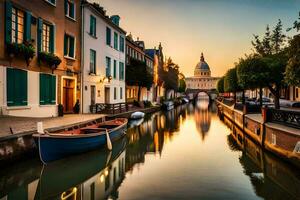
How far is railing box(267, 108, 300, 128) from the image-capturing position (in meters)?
13.8

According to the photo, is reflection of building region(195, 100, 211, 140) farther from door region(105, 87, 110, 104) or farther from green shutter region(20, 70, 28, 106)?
green shutter region(20, 70, 28, 106)

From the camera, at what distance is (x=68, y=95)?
22.5 metres

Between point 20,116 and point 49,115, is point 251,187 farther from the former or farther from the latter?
point 49,115

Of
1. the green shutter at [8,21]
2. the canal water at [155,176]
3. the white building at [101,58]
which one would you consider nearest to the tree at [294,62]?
the canal water at [155,176]

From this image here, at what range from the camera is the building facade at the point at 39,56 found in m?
15.0

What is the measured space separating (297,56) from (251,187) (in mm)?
5937

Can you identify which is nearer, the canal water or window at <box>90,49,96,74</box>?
the canal water

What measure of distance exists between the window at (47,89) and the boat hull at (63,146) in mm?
5817

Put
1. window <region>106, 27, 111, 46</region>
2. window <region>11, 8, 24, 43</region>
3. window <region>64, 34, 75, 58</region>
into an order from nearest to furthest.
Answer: window <region>11, 8, 24, 43</region>, window <region>64, 34, 75, 58</region>, window <region>106, 27, 111, 46</region>

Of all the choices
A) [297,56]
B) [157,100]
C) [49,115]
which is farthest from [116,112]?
[157,100]

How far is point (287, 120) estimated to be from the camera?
14789 millimetres

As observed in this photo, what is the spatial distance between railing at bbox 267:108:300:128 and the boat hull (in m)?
8.90

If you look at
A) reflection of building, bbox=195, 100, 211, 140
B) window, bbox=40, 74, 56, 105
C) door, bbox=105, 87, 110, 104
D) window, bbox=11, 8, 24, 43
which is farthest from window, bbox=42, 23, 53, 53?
reflection of building, bbox=195, 100, 211, 140

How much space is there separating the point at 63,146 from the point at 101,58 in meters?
16.8
